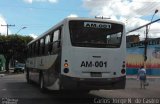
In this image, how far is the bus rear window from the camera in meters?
16.6

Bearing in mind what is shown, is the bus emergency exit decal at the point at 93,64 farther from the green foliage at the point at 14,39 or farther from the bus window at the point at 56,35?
the green foliage at the point at 14,39

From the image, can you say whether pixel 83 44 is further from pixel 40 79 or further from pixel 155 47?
pixel 155 47

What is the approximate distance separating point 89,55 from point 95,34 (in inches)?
35.6

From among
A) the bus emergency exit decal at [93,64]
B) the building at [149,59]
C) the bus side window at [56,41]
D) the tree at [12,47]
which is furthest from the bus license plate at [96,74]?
the tree at [12,47]

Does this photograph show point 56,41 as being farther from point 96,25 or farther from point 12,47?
point 12,47

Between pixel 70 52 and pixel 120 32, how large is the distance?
239cm

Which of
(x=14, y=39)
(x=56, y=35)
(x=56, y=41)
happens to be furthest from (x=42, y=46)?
(x=14, y=39)

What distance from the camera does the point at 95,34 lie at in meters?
16.8

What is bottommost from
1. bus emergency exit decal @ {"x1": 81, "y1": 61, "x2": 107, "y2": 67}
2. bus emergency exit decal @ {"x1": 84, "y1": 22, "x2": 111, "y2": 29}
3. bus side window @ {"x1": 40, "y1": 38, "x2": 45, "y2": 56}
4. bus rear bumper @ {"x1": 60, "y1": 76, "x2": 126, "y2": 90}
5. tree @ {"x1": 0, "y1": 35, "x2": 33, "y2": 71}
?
bus rear bumper @ {"x1": 60, "y1": 76, "x2": 126, "y2": 90}

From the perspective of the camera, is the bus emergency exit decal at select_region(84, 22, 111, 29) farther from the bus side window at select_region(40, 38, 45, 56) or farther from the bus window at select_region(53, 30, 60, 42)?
the bus side window at select_region(40, 38, 45, 56)

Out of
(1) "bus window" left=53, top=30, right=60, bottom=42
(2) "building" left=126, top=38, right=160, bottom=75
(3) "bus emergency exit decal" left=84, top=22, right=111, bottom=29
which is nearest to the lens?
(3) "bus emergency exit decal" left=84, top=22, right=111, bottom=29

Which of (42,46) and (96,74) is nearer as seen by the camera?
(96,74)

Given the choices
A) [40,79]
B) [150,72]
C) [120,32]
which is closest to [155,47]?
[150,72]

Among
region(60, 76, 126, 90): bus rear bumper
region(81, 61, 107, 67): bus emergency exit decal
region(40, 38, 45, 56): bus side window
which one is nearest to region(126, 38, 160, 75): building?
region(40, 38, 45, 56): bus side window
